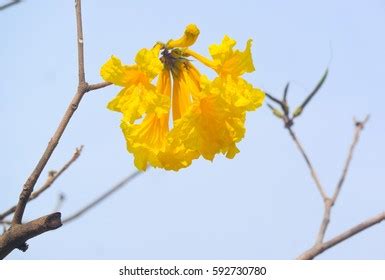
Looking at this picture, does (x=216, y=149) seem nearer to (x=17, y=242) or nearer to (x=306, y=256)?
(x=306, y=256)

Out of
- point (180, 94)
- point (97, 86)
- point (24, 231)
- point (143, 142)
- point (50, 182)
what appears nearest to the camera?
point (24, 231)

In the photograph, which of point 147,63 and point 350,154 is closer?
point 147,63

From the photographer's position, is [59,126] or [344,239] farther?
[344,239]

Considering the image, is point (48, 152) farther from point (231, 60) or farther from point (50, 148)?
point (231, 60)

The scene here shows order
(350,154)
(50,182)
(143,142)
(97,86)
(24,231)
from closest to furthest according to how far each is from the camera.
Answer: (24,231)
(97,86)
(143,142)
(50,182)
(350,154)

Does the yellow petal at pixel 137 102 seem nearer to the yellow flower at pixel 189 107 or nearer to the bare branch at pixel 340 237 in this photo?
the yellow flower at pixel 189 107

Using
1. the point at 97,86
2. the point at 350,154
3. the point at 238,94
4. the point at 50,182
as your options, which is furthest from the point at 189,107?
the point at 350,154

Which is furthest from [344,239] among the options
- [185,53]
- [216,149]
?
[185,53]

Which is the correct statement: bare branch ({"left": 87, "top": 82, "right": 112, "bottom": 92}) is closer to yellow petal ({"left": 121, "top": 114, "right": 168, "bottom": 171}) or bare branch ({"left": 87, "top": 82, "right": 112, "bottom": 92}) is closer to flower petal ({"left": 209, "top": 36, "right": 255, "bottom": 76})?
yellow petal ({"left": 121, "top": 114, "right": 168, "bottom": 171})
